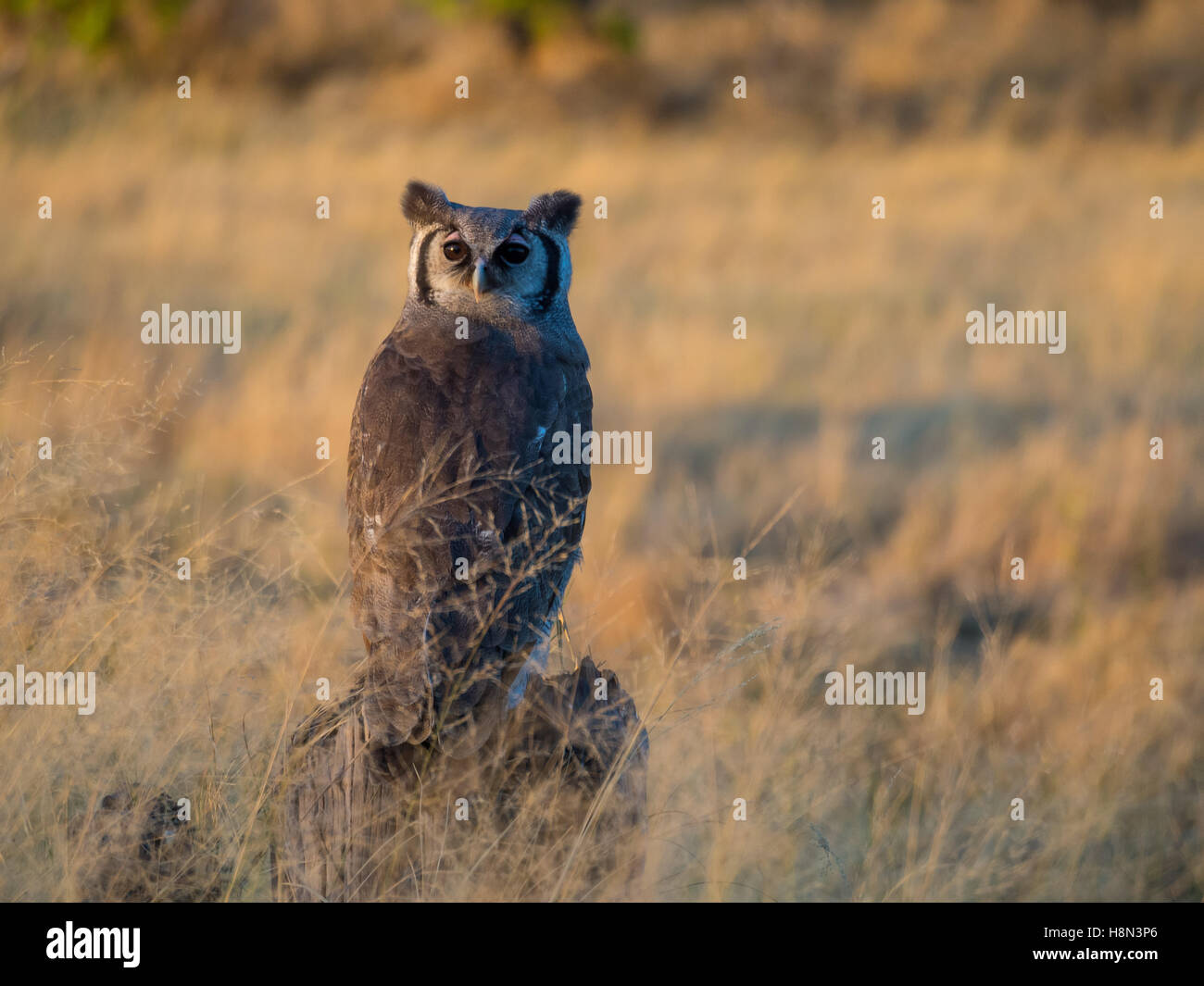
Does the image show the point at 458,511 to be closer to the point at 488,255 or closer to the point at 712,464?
the point at 488,255

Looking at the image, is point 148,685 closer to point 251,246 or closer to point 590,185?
point 251,246

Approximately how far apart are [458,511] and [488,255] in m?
1.12

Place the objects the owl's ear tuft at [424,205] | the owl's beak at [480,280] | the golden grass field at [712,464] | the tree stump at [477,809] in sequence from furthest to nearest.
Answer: the owl's ear tuft at [424,205] → the owl's beak at [480,280] → the golden grass field at [712,464] → the tree stump at [477,809]

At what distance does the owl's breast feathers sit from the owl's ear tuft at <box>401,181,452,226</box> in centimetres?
41

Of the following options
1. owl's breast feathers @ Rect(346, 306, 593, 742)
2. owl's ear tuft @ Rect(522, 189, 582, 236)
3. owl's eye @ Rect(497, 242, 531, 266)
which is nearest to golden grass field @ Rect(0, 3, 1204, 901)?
owl's breast feathers @ Rect(346, 306, 593, 742)

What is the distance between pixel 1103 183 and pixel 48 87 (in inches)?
614

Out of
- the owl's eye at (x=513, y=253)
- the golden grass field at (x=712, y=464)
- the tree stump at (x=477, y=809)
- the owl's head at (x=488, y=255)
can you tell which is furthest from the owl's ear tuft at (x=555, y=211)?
the tree stump at (x=477, y=809)

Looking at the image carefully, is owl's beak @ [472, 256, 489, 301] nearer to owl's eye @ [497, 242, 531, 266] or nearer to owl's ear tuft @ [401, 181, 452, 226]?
owl's eye @ [497, 242, 531, 266]

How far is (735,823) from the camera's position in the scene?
154 inches

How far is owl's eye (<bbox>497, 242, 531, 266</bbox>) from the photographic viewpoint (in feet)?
14.5

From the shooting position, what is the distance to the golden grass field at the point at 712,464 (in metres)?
3.87

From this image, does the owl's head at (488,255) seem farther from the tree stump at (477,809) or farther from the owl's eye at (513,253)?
the tree stump at (477,809)

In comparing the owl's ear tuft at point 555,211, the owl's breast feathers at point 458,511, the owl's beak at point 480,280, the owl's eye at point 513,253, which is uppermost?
the owl's ear tuft at point 555,211

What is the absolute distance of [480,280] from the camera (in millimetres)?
4320
